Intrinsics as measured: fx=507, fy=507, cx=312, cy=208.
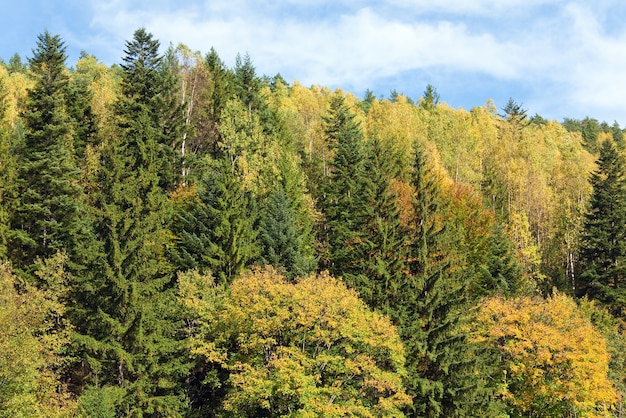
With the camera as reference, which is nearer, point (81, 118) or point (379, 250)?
point (379, 250)

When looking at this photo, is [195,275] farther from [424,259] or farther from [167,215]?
[424,259]

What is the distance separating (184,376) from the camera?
30.8 metres

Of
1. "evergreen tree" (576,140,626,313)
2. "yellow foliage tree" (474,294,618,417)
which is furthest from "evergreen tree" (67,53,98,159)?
"evergreen tree" (576,140,626,313)

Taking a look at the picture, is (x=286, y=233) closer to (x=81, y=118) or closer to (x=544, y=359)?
(x=544, y=359)

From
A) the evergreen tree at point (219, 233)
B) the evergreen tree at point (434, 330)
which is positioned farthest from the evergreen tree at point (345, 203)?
the evergreen tree at point (219, 233)

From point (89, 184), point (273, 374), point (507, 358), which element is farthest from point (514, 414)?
point (89, 184)

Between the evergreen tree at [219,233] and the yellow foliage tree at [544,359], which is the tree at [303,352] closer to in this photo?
the evergreen tree at [219,233]

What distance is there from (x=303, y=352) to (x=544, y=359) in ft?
51.8

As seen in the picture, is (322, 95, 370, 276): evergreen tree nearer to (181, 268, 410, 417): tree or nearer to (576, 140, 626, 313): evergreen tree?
(181, 268, 410, 417): tree

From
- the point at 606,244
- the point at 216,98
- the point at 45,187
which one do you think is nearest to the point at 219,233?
the point at 45,187

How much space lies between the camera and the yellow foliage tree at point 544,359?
3145cm

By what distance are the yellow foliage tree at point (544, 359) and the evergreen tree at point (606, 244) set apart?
22144 mm

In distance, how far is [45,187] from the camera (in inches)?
1345

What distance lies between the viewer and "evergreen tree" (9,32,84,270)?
32.8 metres
